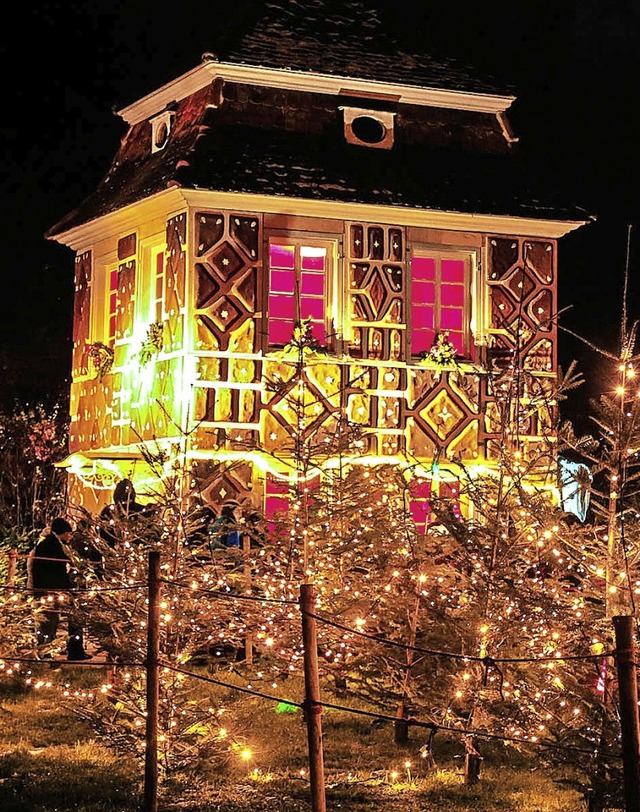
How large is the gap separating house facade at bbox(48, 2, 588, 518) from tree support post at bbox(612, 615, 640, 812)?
1098 cm

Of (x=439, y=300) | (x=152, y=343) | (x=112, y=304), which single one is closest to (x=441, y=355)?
(x=439, y=300)

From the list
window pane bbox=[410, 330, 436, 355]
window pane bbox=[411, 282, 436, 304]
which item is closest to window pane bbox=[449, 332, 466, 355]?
window pane bbox=[410, 330, 436, 355]

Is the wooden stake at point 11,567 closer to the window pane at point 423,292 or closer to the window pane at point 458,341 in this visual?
the window pane at point 423,292

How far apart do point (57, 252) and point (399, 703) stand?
24351mm

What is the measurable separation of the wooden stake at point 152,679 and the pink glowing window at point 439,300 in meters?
11.2

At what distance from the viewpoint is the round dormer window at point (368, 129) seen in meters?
21.4

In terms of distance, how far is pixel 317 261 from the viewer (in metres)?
20.8

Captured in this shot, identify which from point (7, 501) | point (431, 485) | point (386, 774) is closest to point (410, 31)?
point (431, 485)

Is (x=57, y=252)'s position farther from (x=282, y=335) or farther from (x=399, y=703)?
Answer: (x=399, y=703)

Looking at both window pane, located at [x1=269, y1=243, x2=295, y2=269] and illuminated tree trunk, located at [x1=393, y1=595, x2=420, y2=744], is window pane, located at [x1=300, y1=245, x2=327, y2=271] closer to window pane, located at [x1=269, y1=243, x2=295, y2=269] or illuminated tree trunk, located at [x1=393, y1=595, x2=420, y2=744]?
window pane, located at [x1=269, y1=243, x2=295, y2=269]

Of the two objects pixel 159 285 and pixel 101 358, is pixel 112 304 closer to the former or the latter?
pixel 101 358

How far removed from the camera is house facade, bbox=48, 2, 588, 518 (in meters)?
19.9

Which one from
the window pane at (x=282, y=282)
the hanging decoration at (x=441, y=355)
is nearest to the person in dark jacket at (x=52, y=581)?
the window pane at (x=282, y=282)

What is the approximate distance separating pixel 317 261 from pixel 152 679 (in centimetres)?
1101
